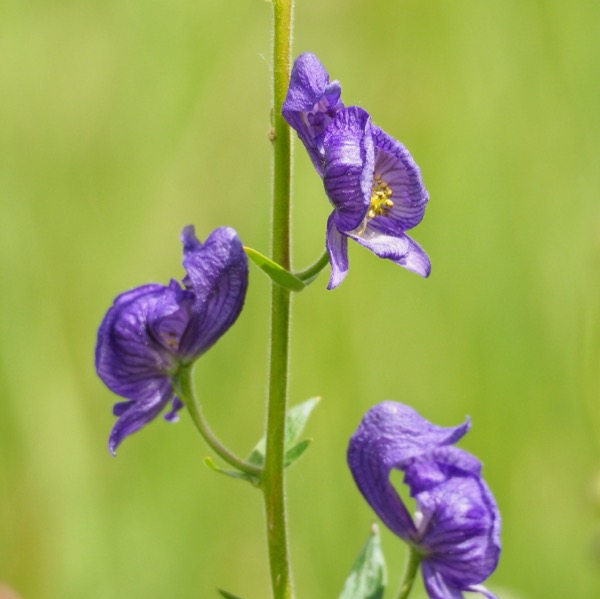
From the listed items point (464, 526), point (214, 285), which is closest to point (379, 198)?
point (214, 285)

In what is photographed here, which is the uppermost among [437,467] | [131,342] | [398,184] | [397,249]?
[398,184]

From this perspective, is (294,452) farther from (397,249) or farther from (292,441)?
(397,249)

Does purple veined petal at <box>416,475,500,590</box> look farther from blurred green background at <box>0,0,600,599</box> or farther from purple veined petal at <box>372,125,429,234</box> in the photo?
blurred green background at <box>0,0,600,599</box>

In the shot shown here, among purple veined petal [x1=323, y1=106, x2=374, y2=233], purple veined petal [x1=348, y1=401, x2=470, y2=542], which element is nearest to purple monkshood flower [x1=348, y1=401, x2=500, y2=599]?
purple veined petal [x1=348, y1=401, x2=470, y2=542]

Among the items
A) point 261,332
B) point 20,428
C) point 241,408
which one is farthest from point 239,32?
point 20,428

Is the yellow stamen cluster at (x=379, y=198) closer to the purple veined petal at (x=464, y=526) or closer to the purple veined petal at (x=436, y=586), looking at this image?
the purple veined petal at (x=464, y=526)

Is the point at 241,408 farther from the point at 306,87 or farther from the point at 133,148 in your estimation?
the point at 306,87
